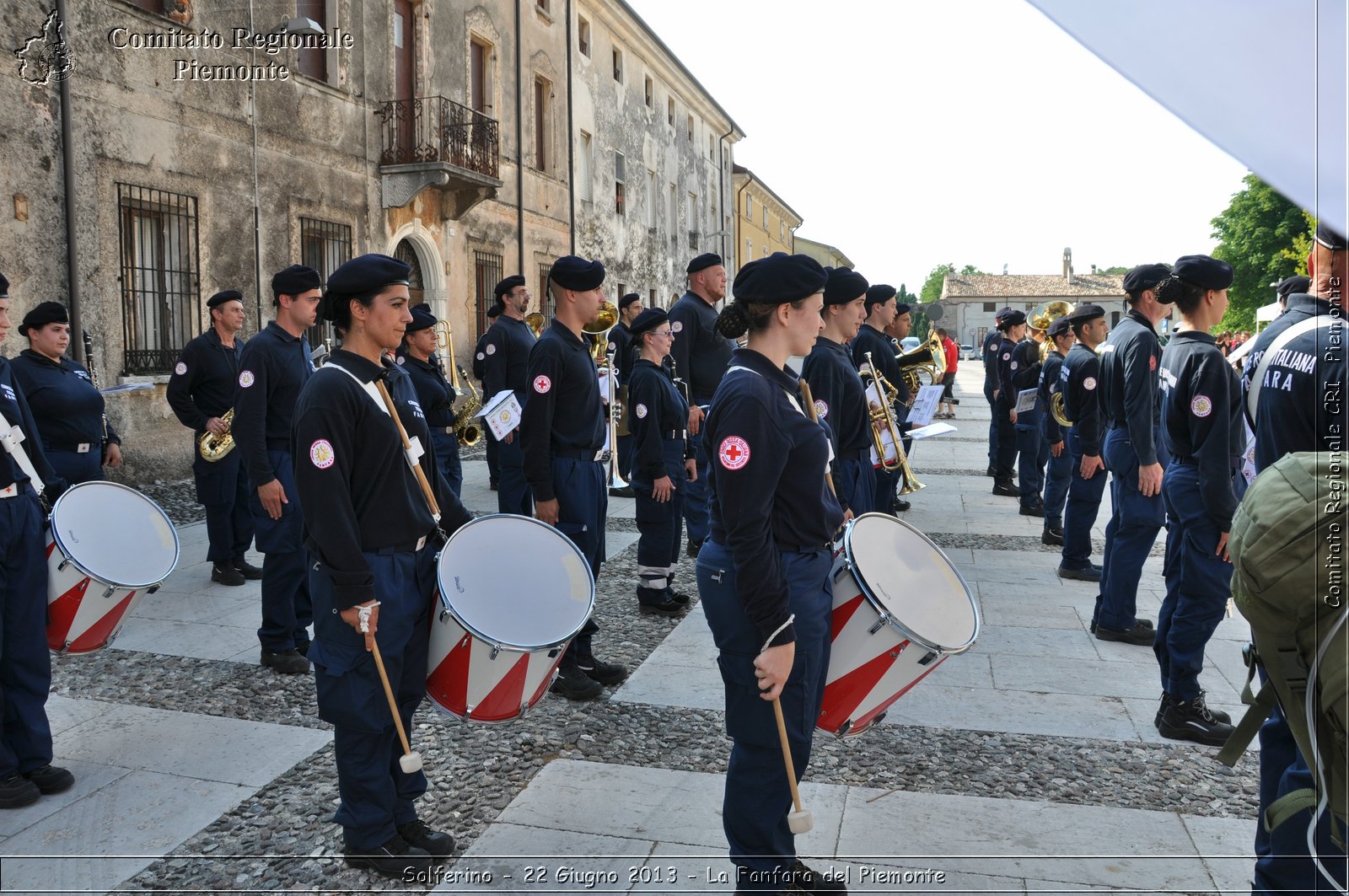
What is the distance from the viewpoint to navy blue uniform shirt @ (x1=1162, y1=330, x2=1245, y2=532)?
4.14 meters

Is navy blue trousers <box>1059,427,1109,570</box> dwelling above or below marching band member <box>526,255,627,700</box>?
below

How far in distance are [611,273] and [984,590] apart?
21.4 metres

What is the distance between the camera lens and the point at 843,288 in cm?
502

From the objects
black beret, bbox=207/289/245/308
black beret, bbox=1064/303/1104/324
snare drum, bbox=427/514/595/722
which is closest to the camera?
snare drum, bbox=427/514/595/722

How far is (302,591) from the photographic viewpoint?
214 inches

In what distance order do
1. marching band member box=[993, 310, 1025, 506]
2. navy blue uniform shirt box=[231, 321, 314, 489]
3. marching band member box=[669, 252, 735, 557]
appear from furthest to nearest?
marching band member box=[993, 310, 1025, 506] < marching band member box=[669, 252, 735, 557] < navy blue uniform shirt box=[231, 321, 314, 489]

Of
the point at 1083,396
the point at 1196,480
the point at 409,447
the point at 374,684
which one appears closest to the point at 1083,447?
the point at 1083,396

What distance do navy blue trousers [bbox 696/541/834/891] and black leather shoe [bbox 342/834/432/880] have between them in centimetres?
104

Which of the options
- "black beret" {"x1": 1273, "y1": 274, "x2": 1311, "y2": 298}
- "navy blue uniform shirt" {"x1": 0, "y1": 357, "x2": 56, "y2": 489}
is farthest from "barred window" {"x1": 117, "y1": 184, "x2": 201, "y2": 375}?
"black beret" {"x1": 1273, "y1": 274, "x2": 1311, "y2": 298}

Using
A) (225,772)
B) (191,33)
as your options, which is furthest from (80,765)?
(191,33)

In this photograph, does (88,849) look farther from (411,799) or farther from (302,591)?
(302,591)

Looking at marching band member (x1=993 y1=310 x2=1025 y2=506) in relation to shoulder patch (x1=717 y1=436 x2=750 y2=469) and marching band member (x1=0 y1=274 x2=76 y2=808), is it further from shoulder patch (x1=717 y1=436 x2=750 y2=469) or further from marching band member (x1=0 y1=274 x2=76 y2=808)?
marching band member (x1=0 y1=274 x2=76 y2=808)

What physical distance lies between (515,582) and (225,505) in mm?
4405

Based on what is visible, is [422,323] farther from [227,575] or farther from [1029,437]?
[1029,437]
